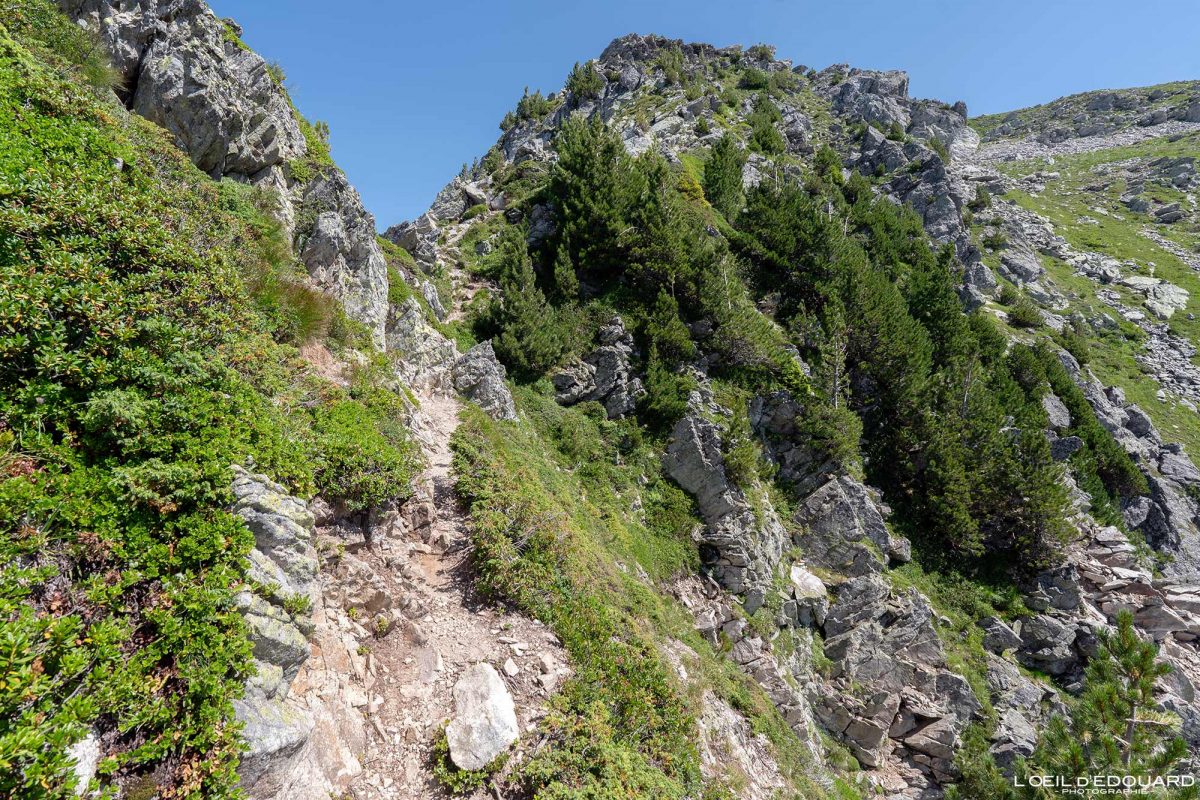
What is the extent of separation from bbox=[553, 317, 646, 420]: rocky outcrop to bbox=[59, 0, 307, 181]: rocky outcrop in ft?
42.9

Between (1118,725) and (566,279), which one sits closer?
(1118,725)

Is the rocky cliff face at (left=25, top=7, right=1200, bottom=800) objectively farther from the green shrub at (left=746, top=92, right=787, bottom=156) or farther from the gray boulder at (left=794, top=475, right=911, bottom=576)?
the green shrub at (left=746, top=92, right=787, bottom=156)

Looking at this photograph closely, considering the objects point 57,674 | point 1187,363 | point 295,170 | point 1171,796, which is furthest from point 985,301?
point 57,674

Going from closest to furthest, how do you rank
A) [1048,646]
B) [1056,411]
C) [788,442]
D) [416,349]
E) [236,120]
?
[236,120] < [416,349] < [1048,646] < [788,442] < [1056,411]

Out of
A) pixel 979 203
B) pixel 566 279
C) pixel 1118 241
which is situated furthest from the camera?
pixel 1118 241

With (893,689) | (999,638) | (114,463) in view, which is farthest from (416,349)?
(999,638)

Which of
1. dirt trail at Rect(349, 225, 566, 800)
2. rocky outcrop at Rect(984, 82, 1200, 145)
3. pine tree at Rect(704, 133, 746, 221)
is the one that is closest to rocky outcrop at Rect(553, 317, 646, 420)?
dirt trail at Rect(349, 225, 566, 800)

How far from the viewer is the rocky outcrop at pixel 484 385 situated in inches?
696

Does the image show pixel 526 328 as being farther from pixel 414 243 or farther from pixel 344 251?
pixel 414 243

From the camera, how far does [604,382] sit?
22.0 m

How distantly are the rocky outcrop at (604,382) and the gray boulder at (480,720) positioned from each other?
14252mm

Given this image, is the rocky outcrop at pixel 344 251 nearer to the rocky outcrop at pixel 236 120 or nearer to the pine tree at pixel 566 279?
the rocky outcrop at pixel 236 120

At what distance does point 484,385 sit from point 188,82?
1199 cm

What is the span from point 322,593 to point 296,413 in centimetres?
344
